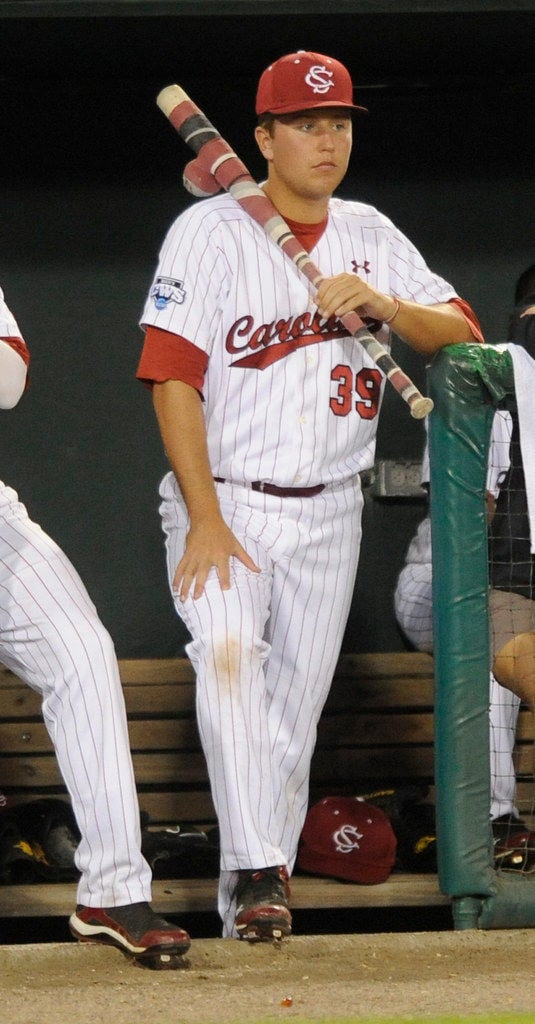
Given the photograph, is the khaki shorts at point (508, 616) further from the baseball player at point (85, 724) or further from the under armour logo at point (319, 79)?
the under armour logo at point (319, 79)

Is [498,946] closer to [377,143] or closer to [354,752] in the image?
[354,752]

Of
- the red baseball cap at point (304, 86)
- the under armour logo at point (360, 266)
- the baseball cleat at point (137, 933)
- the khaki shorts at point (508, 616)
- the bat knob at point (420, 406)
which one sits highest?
the red baseball cap at point (304, 86)

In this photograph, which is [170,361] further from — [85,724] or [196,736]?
[196,736]

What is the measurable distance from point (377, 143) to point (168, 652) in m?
1.73

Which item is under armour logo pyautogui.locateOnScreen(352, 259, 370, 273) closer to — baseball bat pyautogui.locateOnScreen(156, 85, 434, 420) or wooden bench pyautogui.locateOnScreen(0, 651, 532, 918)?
baseball bat pyautogui.locateOnScreen(156, 85, 434, 420)

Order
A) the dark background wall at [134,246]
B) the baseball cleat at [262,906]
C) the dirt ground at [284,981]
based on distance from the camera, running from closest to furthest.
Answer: the dirt ground at [284,981], the baseball cleat at [262,906], the dark background wall at [134,246]

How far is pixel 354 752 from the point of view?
3816mm

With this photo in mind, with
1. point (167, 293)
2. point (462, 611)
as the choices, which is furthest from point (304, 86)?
point (462, 611)

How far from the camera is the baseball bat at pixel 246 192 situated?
2846 millimetres

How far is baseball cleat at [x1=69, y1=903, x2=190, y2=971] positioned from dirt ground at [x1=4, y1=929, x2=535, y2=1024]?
0.07 ft

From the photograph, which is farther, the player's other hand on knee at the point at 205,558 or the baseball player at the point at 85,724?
the player's other hand on knee at the point at 205,558

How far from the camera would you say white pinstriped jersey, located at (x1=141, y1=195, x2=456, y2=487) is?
9.77ft

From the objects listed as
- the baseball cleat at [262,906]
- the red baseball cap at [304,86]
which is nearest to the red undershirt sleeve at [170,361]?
the red baseball cap at [304,86]

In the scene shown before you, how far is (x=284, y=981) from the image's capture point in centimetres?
244
